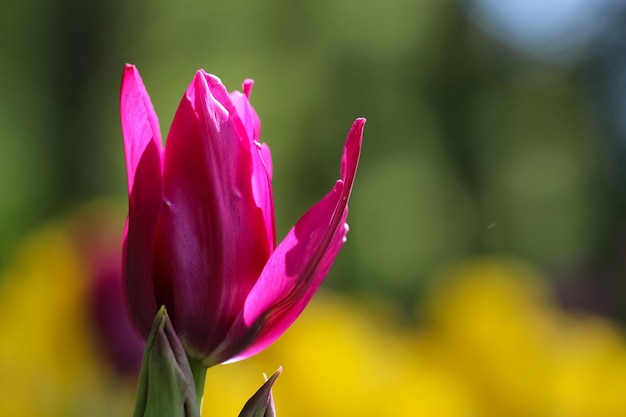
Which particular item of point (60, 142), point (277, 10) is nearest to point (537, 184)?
point (277, 10)

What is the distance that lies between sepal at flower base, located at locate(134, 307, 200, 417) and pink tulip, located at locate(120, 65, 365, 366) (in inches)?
1.8

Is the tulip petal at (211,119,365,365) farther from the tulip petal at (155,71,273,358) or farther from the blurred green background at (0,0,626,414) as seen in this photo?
the blurred green background at (0,0,626,414)

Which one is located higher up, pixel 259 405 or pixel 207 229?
pixel 207 229

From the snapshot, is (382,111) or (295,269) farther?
(382,111)

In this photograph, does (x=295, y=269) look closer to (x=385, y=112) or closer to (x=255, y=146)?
(x=255, y=146)

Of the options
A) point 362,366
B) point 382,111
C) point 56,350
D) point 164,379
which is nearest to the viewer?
point 164,379

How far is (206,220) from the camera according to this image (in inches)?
31.9

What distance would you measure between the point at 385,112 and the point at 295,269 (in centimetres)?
1487

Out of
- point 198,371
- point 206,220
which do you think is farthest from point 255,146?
point 198,371

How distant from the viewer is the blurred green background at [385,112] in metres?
11.4

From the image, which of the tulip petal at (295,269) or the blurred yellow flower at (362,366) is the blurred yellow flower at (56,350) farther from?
the tulip petal at (295,269)

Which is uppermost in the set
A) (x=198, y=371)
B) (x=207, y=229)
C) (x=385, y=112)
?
Answer: (x=207, y=229)

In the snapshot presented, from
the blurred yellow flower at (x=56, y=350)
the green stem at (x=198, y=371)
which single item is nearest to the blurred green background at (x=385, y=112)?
the blurred yellow flower at (x=56, y=350)

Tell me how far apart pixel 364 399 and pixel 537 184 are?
14277mm
